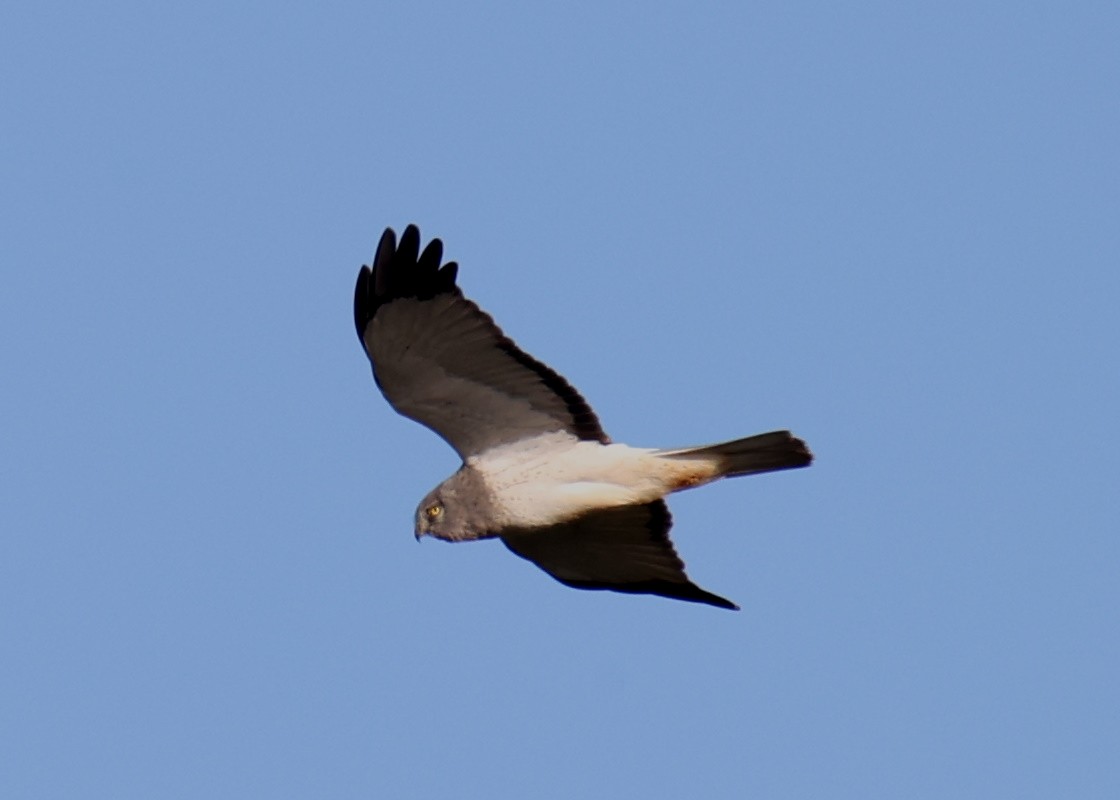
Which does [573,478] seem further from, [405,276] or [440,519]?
[405,276]

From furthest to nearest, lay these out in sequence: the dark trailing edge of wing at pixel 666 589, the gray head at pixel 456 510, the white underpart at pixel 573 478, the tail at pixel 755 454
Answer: the dark trailing edge of wing at pixel 666 589, the gray head at pixel 456 510, the white underpart at pixel 573 478, the tail at pixel 755 454

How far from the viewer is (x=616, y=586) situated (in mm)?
14008

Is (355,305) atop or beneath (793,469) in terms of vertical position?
atop

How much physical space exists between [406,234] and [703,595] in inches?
124

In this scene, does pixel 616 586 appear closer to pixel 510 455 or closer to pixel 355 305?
pixel 510 455

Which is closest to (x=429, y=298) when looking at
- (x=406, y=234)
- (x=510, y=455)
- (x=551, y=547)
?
(x=406, y=234)

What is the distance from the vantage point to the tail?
12.5 metres

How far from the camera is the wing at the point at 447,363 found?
493 inches

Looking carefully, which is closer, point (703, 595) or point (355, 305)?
point (355, 305)

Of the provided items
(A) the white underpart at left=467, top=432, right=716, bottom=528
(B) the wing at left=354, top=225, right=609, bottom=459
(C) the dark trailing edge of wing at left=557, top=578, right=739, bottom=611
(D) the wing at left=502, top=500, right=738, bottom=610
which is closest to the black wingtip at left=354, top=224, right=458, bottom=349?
(B) the wing at left=354, top=225, right=609, bottom=459

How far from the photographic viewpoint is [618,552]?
45.3ft

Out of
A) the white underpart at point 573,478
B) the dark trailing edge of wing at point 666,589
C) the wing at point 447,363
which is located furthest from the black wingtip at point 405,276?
the dark trailing edge of wing at point 666,589

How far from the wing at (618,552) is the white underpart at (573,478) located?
0.41 m

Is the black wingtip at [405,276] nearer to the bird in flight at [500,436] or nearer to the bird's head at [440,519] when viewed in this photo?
the bird in flight at [500,436]
